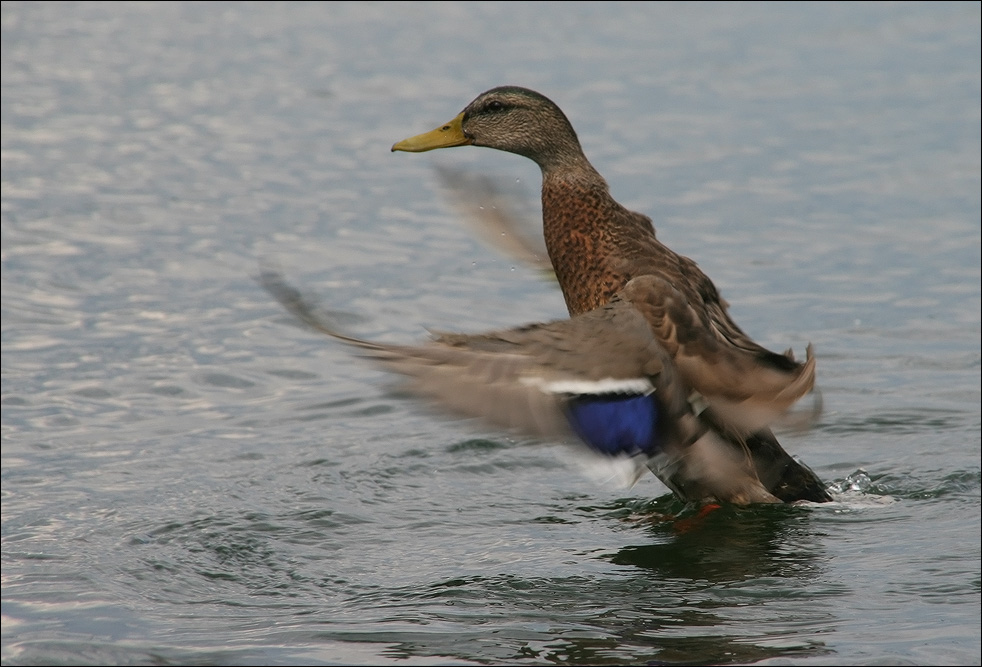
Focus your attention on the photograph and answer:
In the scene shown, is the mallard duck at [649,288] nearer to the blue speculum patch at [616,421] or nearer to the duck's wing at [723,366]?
the duck's wing at [723,366]

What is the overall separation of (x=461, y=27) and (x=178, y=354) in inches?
224

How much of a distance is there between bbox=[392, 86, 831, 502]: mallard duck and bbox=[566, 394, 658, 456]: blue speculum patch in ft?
0.54

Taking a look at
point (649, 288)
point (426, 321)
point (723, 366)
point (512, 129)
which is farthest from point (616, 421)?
point (426, 321)

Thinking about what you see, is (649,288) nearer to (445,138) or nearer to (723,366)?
(723,366)

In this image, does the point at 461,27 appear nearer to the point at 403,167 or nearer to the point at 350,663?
the point at 403,167

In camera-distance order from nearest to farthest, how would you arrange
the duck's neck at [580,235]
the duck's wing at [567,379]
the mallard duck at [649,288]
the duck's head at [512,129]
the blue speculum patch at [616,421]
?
1. the duck's wing at [567,379]
2. the blue speculum patch at [616,421]
3. the mallard duck at [649,288]
4. the duck's neck at [580,235]
5. the duck's head at [512,129]

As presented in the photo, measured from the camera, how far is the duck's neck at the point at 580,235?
251 inches

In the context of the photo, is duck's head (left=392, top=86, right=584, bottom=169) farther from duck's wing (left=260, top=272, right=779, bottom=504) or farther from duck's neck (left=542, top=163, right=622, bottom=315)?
duck's wing (left=260, top=272, right=779, bottom=504)

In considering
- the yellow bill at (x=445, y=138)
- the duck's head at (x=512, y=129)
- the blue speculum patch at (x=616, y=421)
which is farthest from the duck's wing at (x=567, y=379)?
the yellow bill at (x=445, y=138)

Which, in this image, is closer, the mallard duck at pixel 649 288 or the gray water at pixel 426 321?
the gray water at pixel 426 321

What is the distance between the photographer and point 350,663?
193 inches

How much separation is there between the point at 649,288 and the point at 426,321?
9.34ft

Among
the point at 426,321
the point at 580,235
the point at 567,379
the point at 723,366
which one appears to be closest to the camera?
the point at 567,379

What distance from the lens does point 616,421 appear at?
539 centimetres
